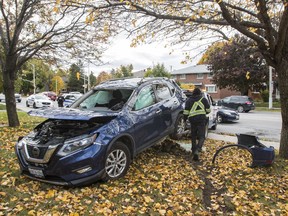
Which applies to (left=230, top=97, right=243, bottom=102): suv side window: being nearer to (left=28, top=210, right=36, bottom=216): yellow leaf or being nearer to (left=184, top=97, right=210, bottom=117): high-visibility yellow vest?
(left=184, top=97, right=210, bottom=117): high-visibility yellow vest

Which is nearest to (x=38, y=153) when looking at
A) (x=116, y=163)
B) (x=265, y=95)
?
(x=116, y=163)

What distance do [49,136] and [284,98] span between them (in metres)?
5.36

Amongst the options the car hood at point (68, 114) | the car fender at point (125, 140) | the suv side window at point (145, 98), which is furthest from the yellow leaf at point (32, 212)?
the suv side window at point (145, 98)

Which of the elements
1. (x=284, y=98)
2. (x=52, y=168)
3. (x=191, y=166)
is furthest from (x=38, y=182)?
(x=284, y=98)

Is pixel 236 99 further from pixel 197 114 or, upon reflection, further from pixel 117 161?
pixel 117 161

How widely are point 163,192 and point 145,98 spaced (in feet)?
7.29

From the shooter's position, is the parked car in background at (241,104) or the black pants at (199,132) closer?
the black pants at (199,132)

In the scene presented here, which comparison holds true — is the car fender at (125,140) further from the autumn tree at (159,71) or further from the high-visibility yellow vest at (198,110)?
the autumn tree at (159,71)

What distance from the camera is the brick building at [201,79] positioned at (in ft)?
164

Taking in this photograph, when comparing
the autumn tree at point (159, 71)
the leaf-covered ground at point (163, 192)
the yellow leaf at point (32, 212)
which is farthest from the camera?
the autumn tree at point (159, 71)

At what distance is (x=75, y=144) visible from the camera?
4539 millimetres

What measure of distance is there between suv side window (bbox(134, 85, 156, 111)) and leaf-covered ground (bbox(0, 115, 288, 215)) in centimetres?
130

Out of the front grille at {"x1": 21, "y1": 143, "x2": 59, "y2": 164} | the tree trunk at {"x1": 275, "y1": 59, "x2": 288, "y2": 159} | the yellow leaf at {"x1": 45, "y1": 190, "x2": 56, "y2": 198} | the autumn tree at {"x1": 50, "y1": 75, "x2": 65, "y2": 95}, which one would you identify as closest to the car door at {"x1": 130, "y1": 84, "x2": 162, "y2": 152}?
the front grille at {"x1": 21, "y1": 143, "x2": 59, "y2": 164}

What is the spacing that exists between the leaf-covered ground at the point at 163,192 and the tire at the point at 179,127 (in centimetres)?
96
